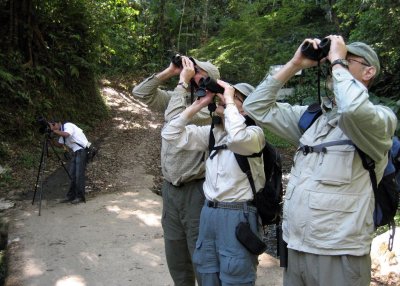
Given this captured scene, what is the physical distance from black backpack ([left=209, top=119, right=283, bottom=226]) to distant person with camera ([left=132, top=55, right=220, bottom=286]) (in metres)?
0.44

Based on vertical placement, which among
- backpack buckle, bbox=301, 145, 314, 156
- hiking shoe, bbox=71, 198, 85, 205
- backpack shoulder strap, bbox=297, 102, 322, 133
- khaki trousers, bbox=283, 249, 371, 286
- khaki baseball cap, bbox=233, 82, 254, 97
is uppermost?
khaki baseball cap, bbox=233, 82, 254, 97

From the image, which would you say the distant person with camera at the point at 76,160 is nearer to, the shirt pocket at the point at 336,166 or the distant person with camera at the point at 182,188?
the distant person with camera at the point at 182,188

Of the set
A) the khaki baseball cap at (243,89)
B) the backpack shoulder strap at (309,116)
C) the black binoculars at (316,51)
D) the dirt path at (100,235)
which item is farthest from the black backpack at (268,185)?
the dirt path at (100,235)

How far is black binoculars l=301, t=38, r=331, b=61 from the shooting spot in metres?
1.95

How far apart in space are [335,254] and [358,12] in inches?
375

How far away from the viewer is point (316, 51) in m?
2.01

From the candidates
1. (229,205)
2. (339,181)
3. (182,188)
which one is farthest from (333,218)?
(182,188)

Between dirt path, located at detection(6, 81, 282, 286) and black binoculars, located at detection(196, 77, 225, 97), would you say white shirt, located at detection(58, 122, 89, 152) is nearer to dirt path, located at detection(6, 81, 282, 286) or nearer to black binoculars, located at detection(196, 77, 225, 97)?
dirt path, located at detection(6, 81, 282, 286)

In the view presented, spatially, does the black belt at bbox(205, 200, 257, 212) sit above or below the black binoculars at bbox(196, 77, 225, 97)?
below

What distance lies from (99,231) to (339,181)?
4.27 metres

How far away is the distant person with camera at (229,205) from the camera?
2.27m

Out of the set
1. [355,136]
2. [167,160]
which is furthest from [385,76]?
[355,136]

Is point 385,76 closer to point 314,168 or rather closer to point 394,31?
point 394,31

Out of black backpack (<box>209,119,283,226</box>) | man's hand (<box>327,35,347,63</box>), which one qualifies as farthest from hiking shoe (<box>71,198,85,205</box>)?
man's hand (<box>327,35,347,63</box>)
